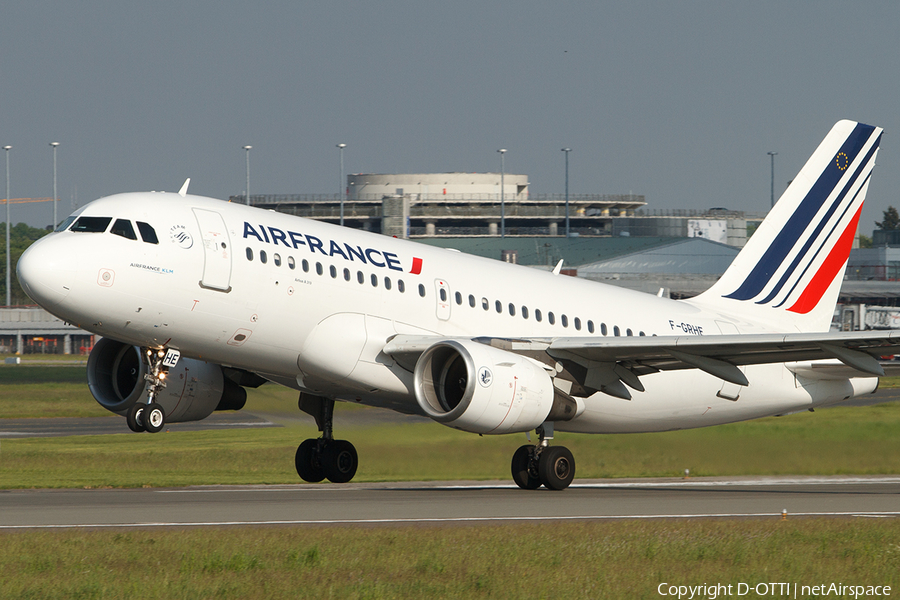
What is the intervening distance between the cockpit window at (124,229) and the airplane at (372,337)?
1.0 inches

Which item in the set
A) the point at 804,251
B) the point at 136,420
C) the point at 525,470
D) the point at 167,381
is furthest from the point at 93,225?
the point at 804,251

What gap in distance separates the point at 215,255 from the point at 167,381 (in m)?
4.62

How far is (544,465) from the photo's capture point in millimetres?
23078

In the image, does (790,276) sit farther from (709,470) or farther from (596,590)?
(596,590)

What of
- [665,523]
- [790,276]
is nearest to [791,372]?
[790,276]

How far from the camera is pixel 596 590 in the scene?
11.2 meters

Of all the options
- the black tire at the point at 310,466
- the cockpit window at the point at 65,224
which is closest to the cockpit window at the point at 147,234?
the cockpit window at the point at 65,224

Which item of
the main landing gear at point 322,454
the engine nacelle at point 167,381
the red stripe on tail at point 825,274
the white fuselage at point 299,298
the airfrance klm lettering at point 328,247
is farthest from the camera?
the red stripe on tail at point 825,274

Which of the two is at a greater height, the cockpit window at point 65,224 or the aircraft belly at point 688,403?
the cockpit window at point 65,224

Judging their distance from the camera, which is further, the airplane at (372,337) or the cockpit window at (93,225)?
the airplane at (372,337)

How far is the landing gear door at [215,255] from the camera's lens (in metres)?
20.2

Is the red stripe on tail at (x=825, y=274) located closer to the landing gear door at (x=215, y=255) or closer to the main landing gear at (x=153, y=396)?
the landing gear door at (x=215, y=255)

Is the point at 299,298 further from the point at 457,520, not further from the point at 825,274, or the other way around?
the point at 825,274

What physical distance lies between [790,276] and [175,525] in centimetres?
1948
